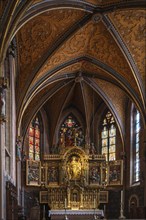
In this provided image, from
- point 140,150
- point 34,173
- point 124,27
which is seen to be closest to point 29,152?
point 34,173

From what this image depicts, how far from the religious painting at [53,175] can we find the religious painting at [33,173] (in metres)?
0.53

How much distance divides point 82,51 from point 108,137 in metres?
6.45

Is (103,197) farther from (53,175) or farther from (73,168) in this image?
(53,175)

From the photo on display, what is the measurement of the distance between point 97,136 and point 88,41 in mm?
7452

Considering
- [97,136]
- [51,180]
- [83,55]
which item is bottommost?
[51,180]

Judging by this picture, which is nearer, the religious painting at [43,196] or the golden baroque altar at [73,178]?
the golden baroque altar at [73,178]

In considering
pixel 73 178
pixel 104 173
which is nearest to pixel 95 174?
pixel 104 173

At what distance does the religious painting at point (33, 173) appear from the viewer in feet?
84.0

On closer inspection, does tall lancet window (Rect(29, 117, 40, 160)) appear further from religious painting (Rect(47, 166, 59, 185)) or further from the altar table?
the altar table

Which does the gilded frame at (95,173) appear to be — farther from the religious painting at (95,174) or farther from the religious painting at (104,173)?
the religious painting at (104,173)

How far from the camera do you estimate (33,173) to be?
25875mm

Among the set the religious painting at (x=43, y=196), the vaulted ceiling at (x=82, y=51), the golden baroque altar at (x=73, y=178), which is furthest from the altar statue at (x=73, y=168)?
the vaulted ceiling at (x=82, y=51)

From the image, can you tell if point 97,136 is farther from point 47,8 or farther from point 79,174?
point 47,8

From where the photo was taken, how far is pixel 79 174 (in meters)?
Result: 26.2
